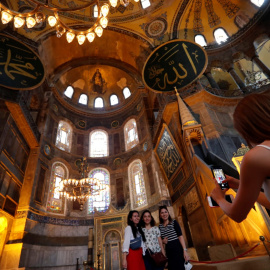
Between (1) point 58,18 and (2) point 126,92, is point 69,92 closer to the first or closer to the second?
(2) point 126,92

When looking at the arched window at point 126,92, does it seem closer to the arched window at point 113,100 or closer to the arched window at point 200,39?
the arched window at point 113,100

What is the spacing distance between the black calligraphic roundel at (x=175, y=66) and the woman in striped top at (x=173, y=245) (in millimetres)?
7460

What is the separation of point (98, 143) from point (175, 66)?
845 centimetres

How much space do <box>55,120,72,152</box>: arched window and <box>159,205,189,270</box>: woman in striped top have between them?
37.8 ft

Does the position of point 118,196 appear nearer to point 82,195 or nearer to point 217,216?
point 82,195

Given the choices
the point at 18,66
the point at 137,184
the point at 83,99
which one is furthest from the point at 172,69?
the point at 83,99

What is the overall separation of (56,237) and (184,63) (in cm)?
1136

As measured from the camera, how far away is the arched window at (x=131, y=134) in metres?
13.9

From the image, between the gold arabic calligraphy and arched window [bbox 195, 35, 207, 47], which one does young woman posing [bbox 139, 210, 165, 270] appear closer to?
the gold arabic calligraphy

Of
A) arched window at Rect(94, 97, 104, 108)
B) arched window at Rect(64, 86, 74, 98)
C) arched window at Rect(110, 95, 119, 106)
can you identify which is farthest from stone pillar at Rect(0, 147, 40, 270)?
arched window at Rect(110, 95, 119, 106)

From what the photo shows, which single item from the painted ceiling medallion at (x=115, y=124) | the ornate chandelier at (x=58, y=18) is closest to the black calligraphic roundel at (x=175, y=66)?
the ornate chandelier at (x=58, y=18)

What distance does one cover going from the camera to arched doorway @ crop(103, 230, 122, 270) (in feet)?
32.4

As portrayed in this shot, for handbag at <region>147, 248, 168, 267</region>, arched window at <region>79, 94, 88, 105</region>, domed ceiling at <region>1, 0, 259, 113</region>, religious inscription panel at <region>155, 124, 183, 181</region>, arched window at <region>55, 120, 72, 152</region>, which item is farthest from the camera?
arched window at <region>79, 94, 88, 105</region>

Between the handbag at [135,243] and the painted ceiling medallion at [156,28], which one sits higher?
the painted ceiling medallion at [156,28]
